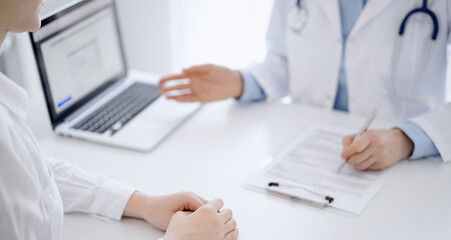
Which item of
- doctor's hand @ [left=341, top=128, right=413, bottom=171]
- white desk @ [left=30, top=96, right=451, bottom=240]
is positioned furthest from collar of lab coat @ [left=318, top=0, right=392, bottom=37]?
doctor's hand @ [left=341, top=128, right=413, bottom=171]

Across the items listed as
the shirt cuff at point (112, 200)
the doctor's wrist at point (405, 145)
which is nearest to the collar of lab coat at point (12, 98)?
the shirt cuff at point (112, 200)

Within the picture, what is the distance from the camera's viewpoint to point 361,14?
154cm

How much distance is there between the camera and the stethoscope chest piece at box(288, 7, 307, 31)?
64.4 inches

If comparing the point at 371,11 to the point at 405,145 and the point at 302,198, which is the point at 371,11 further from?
the point at 302,198

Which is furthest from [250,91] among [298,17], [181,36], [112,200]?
[181,36]

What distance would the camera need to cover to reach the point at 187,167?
4.25ft

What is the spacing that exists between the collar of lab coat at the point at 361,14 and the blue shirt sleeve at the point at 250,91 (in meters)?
0.28

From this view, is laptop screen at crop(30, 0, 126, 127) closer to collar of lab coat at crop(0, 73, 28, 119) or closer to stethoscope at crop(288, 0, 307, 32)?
collar of lab coat at crop(0, 73, 28, 119)

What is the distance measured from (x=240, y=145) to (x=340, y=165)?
0.84ft

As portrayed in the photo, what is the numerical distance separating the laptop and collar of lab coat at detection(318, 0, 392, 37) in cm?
47

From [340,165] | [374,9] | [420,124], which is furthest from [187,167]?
[374,9]

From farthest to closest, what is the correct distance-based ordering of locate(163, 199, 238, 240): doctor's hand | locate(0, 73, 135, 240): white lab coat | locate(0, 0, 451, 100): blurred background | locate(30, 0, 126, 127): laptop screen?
locate(0, 0, 451, 100): blurred background → locate(30, 0, 126, 127): laptop screen → locate(163, 199, 238, 240): doctor's hand → locate(0, 73, 135, 240): white lab coat

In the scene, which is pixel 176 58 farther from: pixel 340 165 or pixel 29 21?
pixel 29 21

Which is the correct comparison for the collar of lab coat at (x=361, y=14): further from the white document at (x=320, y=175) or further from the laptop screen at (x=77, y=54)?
the laptop screen at (x=77, y=54)
